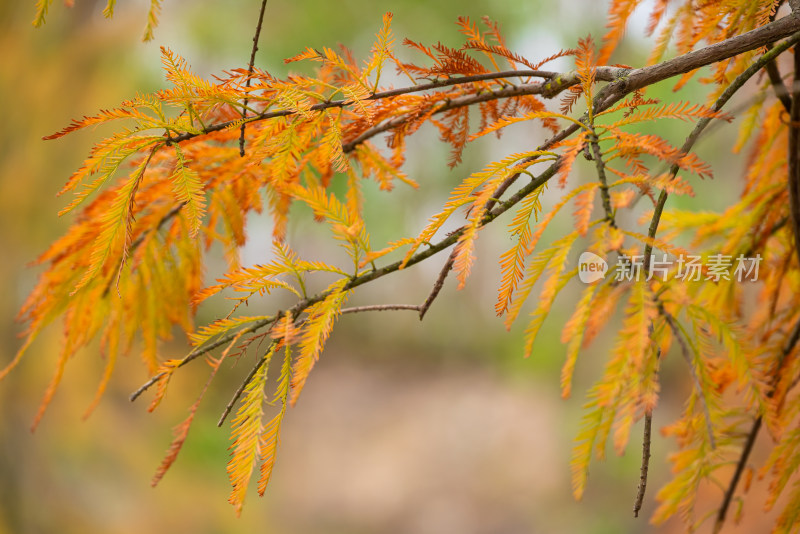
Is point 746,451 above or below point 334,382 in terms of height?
above

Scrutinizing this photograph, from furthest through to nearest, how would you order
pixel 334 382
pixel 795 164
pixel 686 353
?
pixel 334 382 → pixel 795 164 → pixel 686 353

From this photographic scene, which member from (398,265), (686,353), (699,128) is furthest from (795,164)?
(398,265)

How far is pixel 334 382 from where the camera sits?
191 inches

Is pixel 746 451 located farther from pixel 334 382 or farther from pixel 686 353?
pixel 334 382

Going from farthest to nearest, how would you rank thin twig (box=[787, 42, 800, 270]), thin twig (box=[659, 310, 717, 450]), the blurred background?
the blurred background, thin twig (box=[787, 42, 800, 270]), thin twig (box=[659, 310, 717, 450])

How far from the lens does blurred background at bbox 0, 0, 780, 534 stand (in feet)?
7.95

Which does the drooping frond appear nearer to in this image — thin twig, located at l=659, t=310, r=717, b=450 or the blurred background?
thin twig, located at l=659, t=310, r=717, b=450

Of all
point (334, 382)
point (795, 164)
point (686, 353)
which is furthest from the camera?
point (334, 382)

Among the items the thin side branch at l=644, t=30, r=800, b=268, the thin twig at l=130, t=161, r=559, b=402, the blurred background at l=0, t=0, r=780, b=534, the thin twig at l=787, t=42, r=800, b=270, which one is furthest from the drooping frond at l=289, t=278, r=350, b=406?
the blurred background at l=0, t=0, r=780, b=534

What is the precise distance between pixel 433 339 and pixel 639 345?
15.6 ft

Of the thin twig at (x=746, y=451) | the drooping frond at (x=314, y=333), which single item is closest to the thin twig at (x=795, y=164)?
the thin twig at (x=746, y=451)

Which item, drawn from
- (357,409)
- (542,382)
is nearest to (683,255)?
(542,382)

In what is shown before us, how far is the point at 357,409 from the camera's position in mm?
4641

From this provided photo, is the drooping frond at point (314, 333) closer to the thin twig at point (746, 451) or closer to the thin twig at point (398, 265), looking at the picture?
the thin twig at point (398, 265)
